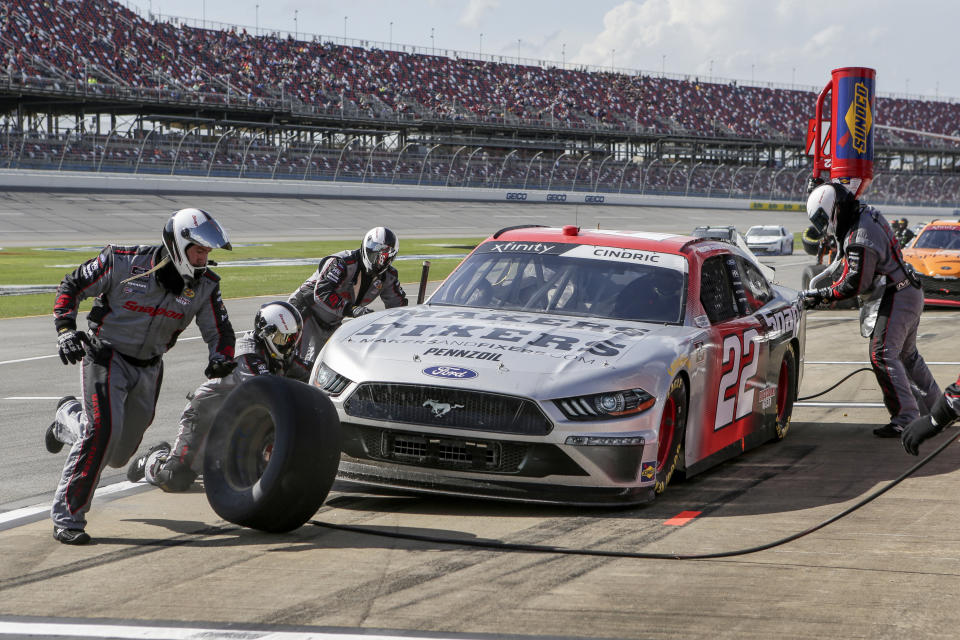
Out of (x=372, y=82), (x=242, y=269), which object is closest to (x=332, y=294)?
(x=242, y=269)

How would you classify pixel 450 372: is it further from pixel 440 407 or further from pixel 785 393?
pixel 785 393

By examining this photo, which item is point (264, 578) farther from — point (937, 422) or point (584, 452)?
point (937, 422)

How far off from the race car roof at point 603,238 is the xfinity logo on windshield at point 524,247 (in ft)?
0.20

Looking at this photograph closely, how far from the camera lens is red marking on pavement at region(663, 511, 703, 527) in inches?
220

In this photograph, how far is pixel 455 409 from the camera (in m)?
5.63

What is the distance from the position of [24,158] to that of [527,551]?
46133 millimetres

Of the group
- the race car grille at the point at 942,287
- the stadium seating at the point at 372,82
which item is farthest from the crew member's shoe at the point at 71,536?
the stadium seating at the point at 372,82

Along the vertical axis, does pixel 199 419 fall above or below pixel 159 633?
above

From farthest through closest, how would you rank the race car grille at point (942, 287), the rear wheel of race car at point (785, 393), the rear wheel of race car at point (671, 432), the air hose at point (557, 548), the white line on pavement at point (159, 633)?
1. the race car grille at point (942, 287)
2. the rear wheel of race car at point (785, 393)
3. the rear wheel of race car at point (671, 432)
4. the air hose at point (557, 548)
5. the white line on pavement at point (159, 633)

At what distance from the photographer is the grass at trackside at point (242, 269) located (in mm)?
19469

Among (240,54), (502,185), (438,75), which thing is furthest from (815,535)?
(438,75)

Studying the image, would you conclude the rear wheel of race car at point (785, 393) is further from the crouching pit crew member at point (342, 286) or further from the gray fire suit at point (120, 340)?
the gray fire suit at point (120, 340)

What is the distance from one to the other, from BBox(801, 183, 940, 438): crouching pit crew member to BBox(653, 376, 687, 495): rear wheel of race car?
248 cm

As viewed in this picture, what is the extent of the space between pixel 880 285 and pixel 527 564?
15.6ft
